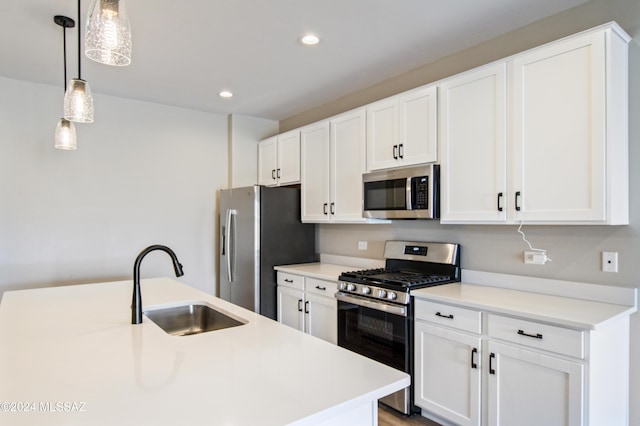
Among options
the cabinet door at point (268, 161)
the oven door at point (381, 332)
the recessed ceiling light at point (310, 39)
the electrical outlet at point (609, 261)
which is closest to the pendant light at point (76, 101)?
the recessed ceiling light at point (310, 39)

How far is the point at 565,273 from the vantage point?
2273 millimetres

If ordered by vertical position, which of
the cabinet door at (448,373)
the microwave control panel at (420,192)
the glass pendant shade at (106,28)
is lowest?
the cabinet door at (448,373)

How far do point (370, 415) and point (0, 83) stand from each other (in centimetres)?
396

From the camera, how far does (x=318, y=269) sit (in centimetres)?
363

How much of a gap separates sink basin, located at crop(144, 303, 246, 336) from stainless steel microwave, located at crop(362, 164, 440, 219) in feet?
4.94

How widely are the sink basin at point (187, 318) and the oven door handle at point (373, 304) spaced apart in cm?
111

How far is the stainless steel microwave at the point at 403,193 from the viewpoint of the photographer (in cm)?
268

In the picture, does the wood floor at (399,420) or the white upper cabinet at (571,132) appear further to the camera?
the wood floor at (399,420)

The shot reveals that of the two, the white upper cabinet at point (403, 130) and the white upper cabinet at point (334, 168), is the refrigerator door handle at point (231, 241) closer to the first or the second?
the white upper cabinet at point (334, 168)

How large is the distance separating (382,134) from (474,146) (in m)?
0.80

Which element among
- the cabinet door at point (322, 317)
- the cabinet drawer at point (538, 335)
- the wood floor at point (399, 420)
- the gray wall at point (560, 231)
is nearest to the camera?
the cabinet drawer at point (538, 335)

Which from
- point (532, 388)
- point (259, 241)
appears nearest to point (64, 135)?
point (259, 241)

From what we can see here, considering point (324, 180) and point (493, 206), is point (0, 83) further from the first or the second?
point (493, 206)

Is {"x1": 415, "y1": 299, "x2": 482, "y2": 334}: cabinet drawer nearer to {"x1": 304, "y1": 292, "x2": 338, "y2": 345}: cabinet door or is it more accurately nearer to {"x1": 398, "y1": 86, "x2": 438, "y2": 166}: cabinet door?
{"x1": 304, "y1": 292, "x2": 338, "y2": 345}: cabinet door
